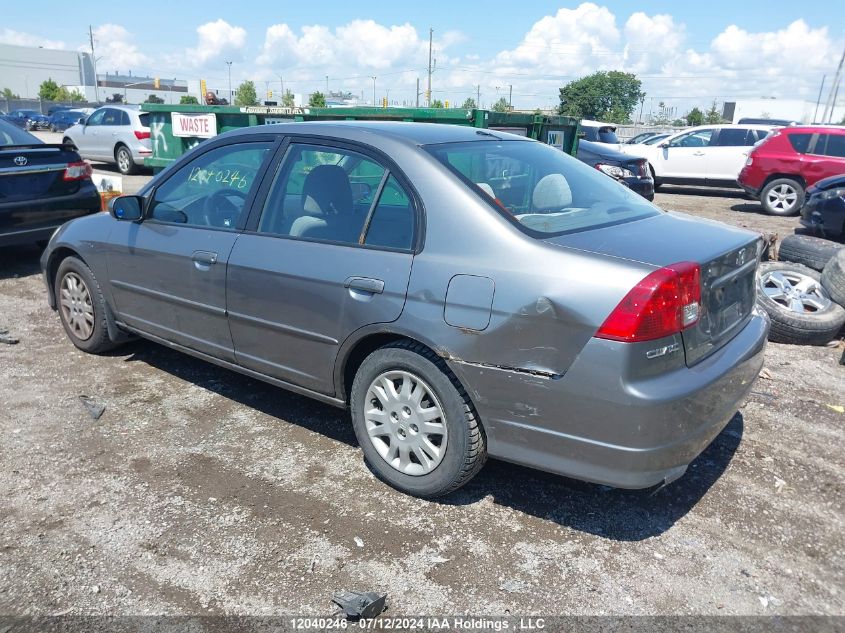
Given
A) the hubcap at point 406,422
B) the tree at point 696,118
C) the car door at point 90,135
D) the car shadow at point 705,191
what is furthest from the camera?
the tree at point 696,118

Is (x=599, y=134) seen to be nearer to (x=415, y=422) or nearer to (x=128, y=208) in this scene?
(x=128, y=208)

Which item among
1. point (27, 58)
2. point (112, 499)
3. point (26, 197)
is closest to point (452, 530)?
point (112, 499)

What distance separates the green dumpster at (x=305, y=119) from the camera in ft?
25.1

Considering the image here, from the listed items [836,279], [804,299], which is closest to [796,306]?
[804,299]

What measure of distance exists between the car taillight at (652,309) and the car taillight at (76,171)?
6.77m

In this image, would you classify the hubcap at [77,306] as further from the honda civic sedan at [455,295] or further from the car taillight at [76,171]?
the car taillight at [76,171]

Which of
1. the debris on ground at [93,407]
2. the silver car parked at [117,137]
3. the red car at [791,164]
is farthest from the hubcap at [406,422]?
the silver car parked at [117,137]

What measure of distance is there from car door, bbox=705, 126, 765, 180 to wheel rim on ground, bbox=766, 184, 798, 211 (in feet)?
8.38

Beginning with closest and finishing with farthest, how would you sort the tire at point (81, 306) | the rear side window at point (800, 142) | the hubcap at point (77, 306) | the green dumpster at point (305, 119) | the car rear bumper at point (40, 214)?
the tire at point (81, 306) → the hubcap at point (77, 306) → the car rear bumper at point (40, 214) → the green dumpster at point (305, 119) → the rear side window at point (800, 142)

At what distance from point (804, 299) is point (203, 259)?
4803 mm

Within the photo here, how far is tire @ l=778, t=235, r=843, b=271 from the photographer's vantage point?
5930 mm

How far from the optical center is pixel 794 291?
5578 millimetres

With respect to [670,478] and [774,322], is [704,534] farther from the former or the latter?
[774,322]

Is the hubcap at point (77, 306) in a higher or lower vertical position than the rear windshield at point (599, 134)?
lower
